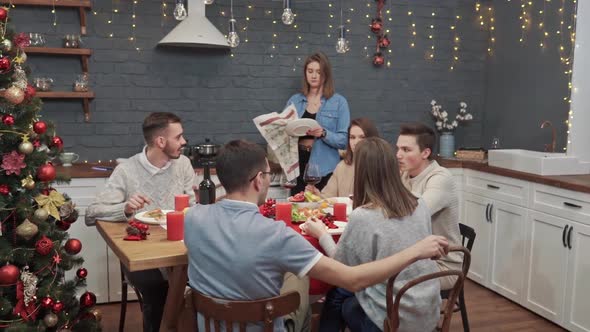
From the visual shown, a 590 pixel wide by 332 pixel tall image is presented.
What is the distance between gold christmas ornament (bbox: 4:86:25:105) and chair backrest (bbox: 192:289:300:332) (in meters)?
1.17

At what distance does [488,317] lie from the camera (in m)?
3.58

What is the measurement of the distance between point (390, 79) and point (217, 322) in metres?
3.48

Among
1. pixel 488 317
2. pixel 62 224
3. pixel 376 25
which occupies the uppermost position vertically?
pixel 376 25

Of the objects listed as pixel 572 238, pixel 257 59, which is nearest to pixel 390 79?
pixel 257 59

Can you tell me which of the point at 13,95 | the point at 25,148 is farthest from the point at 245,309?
the point at 13,95

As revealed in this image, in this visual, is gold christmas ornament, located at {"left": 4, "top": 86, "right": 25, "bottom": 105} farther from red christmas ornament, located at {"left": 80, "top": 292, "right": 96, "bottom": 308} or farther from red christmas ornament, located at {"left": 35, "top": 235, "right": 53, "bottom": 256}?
red christmas ornament, located at {"left": 80, "top": 292, "right": 96, "bottom": 308}

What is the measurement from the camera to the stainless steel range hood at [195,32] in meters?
3.84

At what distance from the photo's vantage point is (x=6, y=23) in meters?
2.37

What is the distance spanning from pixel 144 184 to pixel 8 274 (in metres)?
0.79

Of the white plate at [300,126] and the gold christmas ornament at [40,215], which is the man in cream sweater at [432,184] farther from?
the gold christmas ornament at [40,215]

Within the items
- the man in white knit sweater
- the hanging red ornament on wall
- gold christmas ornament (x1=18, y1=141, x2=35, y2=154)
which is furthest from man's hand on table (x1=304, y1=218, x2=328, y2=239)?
the hanging red ornament on wall

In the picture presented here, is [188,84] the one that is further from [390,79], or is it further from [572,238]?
[572,238]

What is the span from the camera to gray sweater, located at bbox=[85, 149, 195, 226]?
2686 mm

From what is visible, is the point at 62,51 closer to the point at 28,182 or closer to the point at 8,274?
the point at 28,182
